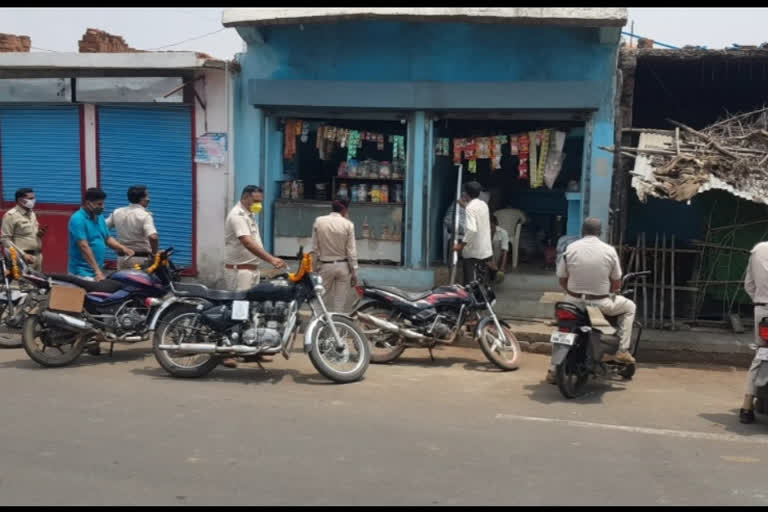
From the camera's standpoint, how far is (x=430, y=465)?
15.9 ft

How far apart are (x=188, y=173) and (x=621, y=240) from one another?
6095 mm

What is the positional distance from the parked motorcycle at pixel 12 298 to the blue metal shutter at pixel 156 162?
3200 mm

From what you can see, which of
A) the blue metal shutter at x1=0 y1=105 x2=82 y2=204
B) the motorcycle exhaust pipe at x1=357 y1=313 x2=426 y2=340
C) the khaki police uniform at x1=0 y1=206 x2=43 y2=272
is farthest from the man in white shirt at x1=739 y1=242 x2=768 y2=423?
the blue metal shutter at x1=0 y1=105 x2=82 y2=204

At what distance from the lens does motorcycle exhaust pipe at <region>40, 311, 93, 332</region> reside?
7.31 metres

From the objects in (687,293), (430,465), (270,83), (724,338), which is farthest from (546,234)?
(430,465)

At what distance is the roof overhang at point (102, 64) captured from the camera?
35.2 ft

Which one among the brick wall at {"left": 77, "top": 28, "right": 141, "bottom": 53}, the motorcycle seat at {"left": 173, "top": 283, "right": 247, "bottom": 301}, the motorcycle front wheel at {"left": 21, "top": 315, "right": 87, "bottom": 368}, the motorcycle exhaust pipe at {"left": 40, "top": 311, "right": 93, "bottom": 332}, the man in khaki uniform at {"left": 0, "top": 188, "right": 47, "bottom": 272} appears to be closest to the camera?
the motorcycle seat at {"left": 173, "top": 283, "right": 247, "bottom": 301}

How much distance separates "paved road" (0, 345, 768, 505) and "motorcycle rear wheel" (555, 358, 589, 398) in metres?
0.11

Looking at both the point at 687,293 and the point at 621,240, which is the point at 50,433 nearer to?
the point at 621,240

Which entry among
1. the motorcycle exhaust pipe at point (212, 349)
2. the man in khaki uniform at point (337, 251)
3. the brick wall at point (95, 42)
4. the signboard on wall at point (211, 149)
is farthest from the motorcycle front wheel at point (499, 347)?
the brick wall at point (95, 42)

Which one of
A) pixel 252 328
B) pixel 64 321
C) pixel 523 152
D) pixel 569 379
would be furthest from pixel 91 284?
pixel 523 152

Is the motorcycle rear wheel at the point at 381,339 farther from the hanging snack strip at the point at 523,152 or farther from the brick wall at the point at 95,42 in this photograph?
the brick wall at the point at 95,42

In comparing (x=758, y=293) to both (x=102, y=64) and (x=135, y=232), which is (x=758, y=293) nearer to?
(x=135, y=232)

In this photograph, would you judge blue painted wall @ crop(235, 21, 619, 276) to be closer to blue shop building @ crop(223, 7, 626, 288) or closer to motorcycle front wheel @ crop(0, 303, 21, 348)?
blue shop building @ crop(223, 7, 626, 288)
